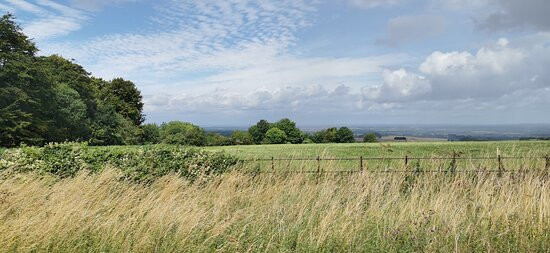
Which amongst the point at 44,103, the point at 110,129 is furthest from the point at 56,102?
the point at 110,129

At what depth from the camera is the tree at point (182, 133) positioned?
7629 cm

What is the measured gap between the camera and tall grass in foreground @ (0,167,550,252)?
4.56 m

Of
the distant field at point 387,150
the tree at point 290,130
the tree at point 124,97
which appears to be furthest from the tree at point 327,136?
the distant field at point 387,150

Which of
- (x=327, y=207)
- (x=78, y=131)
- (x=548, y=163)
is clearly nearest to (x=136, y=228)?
(x=327, y=207)

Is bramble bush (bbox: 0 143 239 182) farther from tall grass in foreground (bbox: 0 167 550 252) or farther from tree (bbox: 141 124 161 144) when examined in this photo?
tree (bbox: 141 124 161 144)

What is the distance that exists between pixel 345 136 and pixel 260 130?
886 inches

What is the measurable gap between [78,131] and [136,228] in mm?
48798

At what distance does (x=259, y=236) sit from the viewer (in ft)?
15.7

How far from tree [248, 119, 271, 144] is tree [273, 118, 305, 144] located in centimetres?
204

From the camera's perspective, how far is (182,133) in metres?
81.4

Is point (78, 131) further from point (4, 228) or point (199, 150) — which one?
point (4, 228)

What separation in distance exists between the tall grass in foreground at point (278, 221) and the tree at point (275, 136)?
72786mm

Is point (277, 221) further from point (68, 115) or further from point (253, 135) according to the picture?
point (253, 135)

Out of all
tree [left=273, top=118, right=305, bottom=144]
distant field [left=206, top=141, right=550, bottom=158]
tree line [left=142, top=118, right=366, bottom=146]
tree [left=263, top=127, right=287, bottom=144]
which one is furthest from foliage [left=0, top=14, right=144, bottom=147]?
tree [left=273, top=118, right=305, bottom=144]
